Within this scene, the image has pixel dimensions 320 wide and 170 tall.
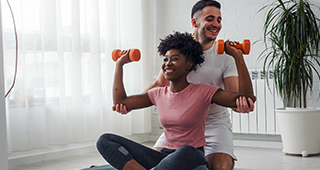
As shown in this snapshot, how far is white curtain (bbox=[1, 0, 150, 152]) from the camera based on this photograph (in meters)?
2.69

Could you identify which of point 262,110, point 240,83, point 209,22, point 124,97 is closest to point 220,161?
point 240,83

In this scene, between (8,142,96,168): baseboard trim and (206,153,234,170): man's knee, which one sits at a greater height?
(206,153,234,170): man's knee

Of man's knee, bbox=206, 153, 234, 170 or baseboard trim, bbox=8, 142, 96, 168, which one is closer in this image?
man's knee, bbox=206, 153, 234, 170

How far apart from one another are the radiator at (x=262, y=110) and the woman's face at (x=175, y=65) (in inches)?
68.8

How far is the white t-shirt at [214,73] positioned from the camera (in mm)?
1933

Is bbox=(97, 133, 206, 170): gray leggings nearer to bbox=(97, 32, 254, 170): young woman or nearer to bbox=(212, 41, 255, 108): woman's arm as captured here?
bbox=(97, 32, 254, 170): young woman

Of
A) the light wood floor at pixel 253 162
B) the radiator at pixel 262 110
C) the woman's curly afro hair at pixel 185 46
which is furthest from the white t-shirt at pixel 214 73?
the radiator at pixel 262 110

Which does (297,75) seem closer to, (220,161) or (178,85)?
(220,161)

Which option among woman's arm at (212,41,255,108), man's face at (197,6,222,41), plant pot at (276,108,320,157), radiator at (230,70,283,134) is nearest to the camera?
woman's arm at (212,41,255,108)

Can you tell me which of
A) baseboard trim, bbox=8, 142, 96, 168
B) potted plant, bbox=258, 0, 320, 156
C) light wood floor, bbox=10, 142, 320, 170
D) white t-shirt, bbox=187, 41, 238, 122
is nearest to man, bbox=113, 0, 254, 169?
white t-shirt, bbox=187, 41, 238, 122

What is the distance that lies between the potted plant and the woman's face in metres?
1.54

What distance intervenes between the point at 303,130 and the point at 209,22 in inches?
61.7

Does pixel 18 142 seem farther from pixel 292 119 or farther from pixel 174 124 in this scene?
pixel 292 119

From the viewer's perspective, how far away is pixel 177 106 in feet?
5.38
